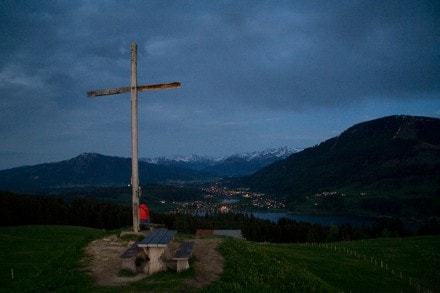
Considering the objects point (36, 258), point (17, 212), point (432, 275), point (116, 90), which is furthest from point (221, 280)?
point (17, 212)

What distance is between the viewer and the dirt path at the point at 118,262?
1538 cm

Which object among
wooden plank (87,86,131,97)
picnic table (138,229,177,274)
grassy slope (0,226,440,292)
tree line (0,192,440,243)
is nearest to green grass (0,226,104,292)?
grassy slope (0,226,440,292)

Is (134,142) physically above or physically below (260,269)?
above

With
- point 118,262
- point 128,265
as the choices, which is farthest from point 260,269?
point 118,262

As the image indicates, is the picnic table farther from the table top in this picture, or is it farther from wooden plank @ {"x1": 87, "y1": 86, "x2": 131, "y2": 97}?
wooden plank @ {"x1": 87, "y1": 86, "x2": 131, "y2": 97}

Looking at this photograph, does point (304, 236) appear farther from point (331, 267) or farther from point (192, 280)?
point (192, 280)

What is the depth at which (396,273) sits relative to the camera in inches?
1460

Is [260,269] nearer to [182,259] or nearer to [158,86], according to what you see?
[182,259]

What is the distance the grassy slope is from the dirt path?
1.74ft

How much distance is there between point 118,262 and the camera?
18.2 m

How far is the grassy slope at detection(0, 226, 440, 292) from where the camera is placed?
15.0m

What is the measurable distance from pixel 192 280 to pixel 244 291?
7.87 ft

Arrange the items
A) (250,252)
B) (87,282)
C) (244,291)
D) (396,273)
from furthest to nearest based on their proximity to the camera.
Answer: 1. (396,273)
2. (250,252)
3. (87,282)
4. (244,291)

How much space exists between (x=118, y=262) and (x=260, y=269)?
23.8ft
